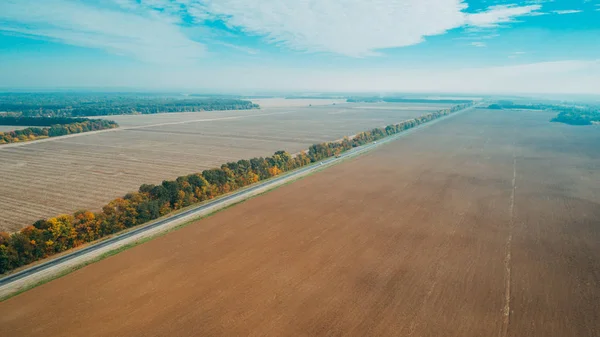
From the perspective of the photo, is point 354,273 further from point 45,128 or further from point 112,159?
point 45,128

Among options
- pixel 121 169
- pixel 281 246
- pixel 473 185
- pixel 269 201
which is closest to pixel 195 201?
pixel 269 201

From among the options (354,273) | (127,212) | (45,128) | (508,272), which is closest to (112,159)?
(127,212)

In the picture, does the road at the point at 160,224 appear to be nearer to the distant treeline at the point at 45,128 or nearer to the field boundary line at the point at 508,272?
the field boundary line at the point at 508,272

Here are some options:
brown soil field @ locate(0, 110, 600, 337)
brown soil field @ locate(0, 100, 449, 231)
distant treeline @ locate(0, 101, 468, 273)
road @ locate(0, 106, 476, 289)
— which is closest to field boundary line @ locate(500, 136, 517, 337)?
brown soil field @ locate(0, 110, 600, 337)

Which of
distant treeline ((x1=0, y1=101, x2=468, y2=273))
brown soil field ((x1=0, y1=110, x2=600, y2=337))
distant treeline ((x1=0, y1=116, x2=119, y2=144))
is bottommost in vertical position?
brown soil field ((x1=0, y1=110, x2=600, y2=337))

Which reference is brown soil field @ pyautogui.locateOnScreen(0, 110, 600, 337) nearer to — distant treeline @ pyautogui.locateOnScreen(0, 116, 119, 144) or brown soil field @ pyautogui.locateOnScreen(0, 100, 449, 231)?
brown soil field @ pyautogui.locateOnScreen(0, 100, 449, 231)

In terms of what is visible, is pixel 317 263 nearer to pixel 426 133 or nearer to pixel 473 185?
pixel 473 185
